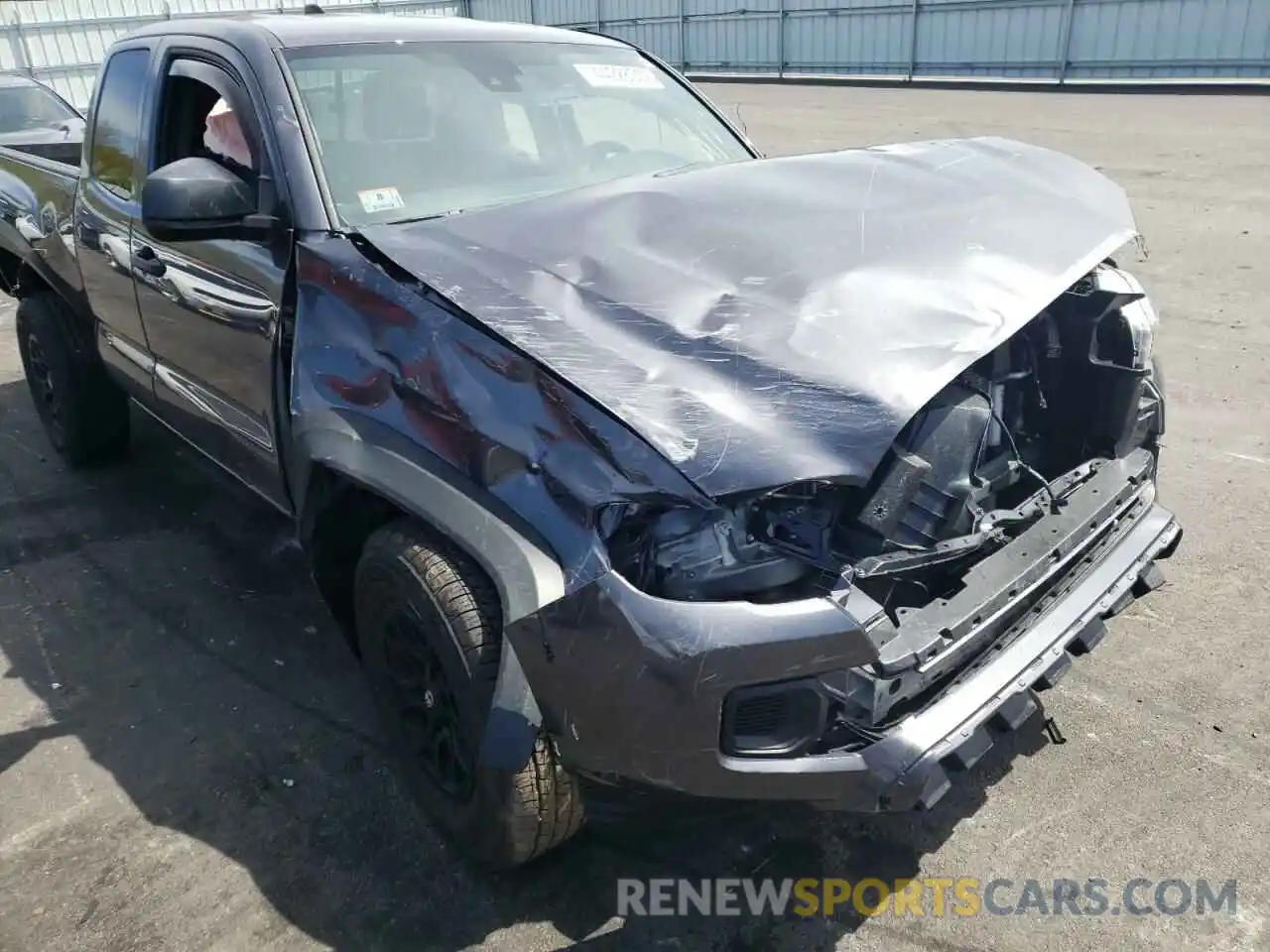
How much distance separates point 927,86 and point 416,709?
→ 846 inches

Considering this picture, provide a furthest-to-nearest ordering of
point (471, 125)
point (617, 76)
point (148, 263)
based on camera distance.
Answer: point (617, 76), point (148, 263), point (471, 125)

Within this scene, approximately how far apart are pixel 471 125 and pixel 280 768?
6.41 ft

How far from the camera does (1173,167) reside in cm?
1090

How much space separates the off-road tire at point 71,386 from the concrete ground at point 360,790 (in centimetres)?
47

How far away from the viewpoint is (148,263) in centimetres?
342

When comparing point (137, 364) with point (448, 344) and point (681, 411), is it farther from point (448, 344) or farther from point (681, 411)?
point (681, 411)

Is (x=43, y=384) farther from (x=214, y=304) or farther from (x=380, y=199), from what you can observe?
(x=380, y=199)

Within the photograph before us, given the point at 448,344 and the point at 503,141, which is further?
the point at 503,141

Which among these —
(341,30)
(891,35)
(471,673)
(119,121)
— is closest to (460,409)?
(471,673)

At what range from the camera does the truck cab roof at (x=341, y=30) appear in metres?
2.97

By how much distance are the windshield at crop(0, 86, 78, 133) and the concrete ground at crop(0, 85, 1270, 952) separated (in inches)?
216

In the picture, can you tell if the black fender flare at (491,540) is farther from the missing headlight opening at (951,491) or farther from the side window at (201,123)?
the side window at (201,123)

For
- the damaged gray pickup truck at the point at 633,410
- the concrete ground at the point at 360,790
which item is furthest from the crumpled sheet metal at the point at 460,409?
the concrete ground at the point at 360,790

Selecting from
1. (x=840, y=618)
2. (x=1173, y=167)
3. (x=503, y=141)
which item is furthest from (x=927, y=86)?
(x=840, y=618)
